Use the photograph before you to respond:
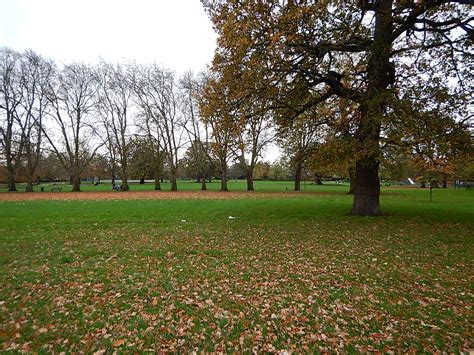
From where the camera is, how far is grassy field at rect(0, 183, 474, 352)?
142 inches

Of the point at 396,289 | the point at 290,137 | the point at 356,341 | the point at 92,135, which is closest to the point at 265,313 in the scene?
the point at 356,341

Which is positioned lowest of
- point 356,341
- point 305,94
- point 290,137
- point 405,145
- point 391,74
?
point 356,341

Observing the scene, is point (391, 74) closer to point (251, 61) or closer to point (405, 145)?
point (405, 145)

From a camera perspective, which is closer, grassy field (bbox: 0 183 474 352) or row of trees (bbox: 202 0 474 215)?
grassy field (bbox: 0 183 474 352)

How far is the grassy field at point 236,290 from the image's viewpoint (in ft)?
11.8

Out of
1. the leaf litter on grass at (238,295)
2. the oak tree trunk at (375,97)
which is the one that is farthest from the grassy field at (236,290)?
the oak tree trunk at (375,97)

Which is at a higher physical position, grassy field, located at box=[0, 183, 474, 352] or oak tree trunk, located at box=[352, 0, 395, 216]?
oak tree trunk, located at box=[352, 0, 395, 216]

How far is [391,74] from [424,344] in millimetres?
11306

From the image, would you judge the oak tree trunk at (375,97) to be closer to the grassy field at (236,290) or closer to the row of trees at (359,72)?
the row of trees at (359,72)

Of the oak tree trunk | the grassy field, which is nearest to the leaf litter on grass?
the grassy field

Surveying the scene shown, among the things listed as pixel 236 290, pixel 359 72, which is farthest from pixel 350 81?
pixel 236 290

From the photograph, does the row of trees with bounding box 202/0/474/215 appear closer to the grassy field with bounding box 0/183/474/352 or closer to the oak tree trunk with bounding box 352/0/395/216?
the oak tree trunk with bounding box 352/0/395/216

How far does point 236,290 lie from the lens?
505cm

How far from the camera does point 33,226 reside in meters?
10.6
